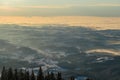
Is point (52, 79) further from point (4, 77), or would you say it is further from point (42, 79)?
point (4, 77)

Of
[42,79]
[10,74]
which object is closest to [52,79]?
[42,79]

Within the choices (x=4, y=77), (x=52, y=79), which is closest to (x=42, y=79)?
(x=52, y=79)

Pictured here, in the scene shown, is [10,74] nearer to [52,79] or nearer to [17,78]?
[17,78]

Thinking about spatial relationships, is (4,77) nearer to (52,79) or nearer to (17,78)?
(17,78)

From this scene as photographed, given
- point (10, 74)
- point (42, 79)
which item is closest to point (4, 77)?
point (10, 74)
